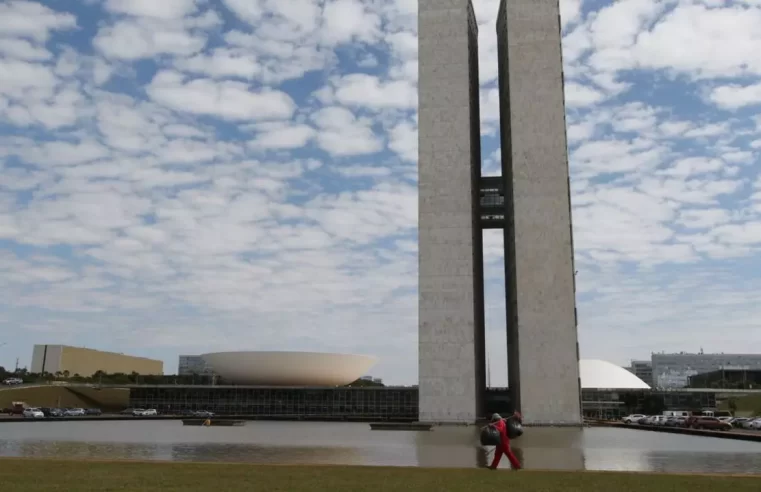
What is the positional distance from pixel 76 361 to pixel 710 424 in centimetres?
8533

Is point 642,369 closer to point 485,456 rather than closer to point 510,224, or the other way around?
point 510,224

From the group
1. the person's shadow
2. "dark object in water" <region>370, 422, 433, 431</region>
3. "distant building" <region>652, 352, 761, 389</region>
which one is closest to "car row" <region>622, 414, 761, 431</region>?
"dark object in water" <region>370, 422, 433, 431</region>

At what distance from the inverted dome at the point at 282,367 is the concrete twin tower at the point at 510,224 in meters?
21.2

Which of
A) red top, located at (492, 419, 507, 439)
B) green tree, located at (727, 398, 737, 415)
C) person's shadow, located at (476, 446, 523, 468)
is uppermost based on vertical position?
green tree, located at (727, 398, 737, 415)

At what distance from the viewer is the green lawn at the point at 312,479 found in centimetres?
898

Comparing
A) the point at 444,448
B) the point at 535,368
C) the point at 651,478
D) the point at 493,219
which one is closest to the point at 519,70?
the point at 493,219

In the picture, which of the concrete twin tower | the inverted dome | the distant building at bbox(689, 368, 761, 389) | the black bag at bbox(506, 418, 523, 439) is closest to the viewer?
the black bag at bbox(506, 418, 523, 439)

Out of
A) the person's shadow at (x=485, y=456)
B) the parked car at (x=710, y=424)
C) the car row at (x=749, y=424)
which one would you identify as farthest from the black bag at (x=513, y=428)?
the car row at (x=749, y=424)

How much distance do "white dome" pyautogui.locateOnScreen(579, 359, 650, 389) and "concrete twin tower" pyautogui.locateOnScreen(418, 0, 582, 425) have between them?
65.2 ft

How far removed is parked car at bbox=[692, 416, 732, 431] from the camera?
32.9m

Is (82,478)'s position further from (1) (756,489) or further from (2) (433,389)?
(2) (433,389)

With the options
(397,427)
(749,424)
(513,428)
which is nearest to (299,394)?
(397,427)

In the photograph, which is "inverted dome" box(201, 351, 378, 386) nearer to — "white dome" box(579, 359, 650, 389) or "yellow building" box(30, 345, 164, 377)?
"white dome" box(579, 359, 650, 389)

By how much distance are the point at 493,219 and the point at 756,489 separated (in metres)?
44.0
